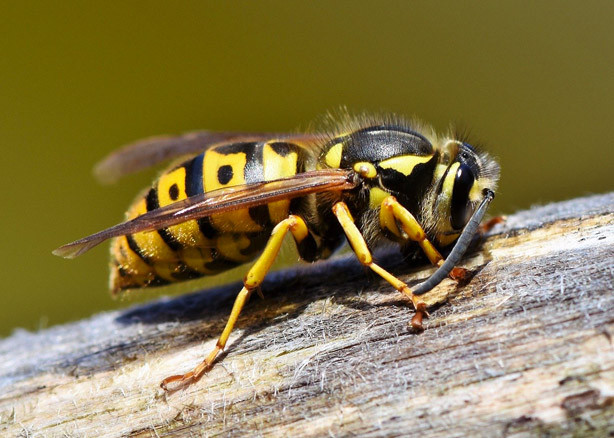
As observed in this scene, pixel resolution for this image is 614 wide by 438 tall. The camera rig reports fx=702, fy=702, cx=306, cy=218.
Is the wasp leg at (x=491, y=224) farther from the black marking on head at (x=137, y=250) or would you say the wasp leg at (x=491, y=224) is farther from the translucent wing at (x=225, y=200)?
the black marking on head at (x=137, y=250)

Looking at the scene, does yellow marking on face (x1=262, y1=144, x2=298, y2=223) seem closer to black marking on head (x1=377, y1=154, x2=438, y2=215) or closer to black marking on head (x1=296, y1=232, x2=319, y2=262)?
black marking on head (x1=296, y1=232, x2=319, y2=262)

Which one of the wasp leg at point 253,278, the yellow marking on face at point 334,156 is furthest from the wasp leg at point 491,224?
the wasp leg at point 253,278

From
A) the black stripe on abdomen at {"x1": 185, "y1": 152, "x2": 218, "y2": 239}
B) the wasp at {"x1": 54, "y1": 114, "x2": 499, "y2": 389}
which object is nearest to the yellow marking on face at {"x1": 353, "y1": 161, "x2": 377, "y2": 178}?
the wasp at {"x1": 54, "y1": 114, "x2": 499, "y2": 389}

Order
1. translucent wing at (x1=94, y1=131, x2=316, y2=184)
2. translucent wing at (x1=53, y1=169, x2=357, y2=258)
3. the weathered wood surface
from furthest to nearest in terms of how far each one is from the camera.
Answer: translucent wing at (x1=94, y1=131, x2=316, y2=184)
translucent wing at (x1=53, y1=169, x2=357, y2=258)
the weathered wood surface

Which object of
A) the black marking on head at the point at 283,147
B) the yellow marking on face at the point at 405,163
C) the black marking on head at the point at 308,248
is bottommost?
the black marking on head at the point at 308,248

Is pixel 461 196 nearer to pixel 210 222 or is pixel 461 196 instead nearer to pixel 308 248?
pixel 308 248

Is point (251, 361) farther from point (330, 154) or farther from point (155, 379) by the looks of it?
point (330, 154)

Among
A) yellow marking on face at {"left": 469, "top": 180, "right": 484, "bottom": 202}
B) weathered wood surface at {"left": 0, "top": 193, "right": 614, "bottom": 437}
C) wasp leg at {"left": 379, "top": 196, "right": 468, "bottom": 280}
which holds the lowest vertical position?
weathered wood surface at {"left": 0, "top": 193, "right": 614, "bottom": 437}
